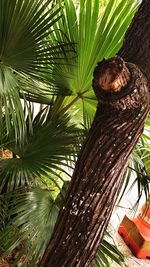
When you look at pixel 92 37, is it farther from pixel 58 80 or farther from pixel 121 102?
pixel 121 102

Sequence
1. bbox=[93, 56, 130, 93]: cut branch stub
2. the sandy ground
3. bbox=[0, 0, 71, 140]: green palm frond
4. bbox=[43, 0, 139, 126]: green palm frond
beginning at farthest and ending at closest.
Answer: the sandy ground
bbox=[43, 0, 139, 126]: green palm frond
bbox=[0, 0, 71, 140]: green palm frond
bbox=[93, 56, 130, 93]: cut branch stub

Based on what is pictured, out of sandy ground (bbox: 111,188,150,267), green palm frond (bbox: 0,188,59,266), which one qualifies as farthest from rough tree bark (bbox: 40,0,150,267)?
sandy ground (bbox: 111,188,150,267)

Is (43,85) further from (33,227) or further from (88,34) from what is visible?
(33,227)

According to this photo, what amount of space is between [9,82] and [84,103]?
18.3 inches

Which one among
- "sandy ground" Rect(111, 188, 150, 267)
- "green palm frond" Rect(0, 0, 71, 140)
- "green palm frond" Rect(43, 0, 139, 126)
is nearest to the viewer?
"green palm frond" Rect(0, 0, 71, 140)

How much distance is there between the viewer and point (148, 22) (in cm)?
88

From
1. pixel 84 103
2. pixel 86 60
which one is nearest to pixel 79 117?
pixel 84 103

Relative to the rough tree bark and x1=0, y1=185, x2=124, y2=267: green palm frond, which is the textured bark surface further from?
x1=0, y1=185, x2=124, y2=267: green palm frond

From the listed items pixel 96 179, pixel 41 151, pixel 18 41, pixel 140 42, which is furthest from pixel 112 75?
pixel 41 151

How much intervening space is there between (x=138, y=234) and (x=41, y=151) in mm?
1903

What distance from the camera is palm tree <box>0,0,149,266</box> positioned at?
1144mm

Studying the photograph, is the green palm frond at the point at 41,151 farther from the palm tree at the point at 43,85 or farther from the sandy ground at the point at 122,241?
the sandy ground at the point at 122,241

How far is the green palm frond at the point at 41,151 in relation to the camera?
1289 mm

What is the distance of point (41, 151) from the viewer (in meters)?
1.33
